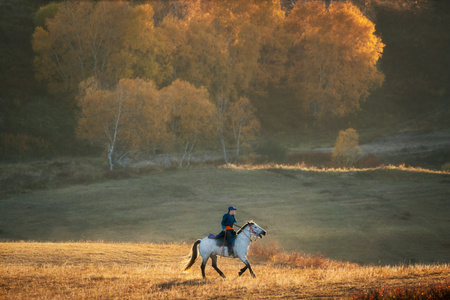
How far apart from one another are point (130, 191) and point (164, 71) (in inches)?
1280

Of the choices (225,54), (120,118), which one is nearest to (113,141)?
(120,118)

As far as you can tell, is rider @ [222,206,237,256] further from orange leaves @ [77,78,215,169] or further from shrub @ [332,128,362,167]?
shrub @ [332,128,362,167]

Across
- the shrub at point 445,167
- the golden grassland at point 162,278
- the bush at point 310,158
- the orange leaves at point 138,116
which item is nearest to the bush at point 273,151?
the bush at point 310,158

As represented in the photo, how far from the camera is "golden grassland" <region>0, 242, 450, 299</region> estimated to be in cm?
1650

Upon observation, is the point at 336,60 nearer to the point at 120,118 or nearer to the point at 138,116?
the point at 138,116

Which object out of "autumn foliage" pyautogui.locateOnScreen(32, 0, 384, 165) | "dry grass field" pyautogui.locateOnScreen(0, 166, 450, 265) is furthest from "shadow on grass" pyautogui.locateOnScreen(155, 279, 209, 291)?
"autumn foliage" pyautogui.locateOnScreen(32, 0, 384, 165)

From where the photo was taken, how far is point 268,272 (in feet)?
69.7

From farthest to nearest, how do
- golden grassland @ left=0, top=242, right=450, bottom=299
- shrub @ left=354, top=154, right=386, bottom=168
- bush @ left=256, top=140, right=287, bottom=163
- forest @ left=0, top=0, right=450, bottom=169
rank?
bush @ left=256, top=140, right=287, bottom=163 < shrub @ left=354, top=154, right=386, bottom=168 < forest @ left=0, top=0, right=450, bottom=169 < golden grassland @ left=0, top=242, right=450, bottom=299

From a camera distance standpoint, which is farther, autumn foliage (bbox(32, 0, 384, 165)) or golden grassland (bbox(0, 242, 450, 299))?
autumn foliage (bbox(32, 0, 384, 165))

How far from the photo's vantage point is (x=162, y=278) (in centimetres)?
1936

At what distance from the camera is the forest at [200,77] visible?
197 ft

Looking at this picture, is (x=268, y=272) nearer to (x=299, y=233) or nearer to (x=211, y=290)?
(x=211, y=290)

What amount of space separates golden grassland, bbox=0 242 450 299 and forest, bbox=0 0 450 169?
3366 cm

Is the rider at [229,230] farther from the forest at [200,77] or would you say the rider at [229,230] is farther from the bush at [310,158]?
the bush at [310,158]
